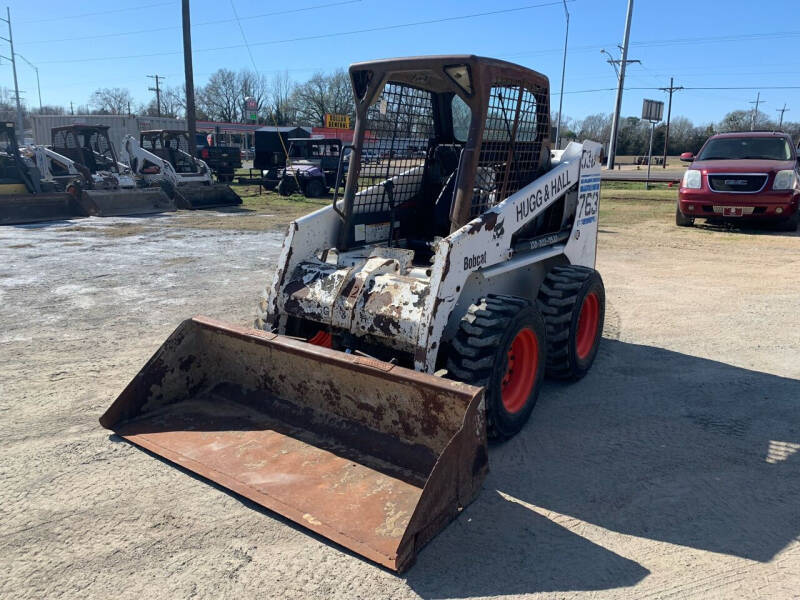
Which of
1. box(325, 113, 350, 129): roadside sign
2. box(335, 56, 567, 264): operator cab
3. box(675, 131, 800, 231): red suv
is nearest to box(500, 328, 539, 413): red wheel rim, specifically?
box(335, 56, 567, 264): operator cab

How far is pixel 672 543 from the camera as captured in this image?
2.96 metres

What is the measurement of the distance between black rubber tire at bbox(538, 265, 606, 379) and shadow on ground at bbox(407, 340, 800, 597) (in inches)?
8.2

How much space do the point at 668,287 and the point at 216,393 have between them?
6308mm

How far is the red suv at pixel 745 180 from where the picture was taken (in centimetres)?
1189

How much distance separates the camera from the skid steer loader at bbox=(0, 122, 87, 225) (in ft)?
47.0

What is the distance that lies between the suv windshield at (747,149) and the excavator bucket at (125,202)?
1358 cm

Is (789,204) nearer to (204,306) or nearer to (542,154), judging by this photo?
(542,154)

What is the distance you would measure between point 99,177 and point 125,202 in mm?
1731

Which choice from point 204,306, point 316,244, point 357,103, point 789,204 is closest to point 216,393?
point 316,244

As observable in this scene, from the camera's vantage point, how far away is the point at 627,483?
3490mm

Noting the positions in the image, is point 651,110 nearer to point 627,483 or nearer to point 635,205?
point 635,205

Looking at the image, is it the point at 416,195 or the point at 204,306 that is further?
the point at 204,306

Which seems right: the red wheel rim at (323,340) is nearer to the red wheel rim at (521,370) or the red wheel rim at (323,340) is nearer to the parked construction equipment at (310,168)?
the red wheel rim at (521,370)

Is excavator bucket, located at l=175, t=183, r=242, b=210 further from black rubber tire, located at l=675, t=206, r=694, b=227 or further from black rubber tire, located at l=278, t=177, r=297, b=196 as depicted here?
black rubber tire, located at l=675, t=206, r=694, b=227
